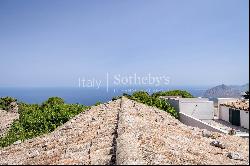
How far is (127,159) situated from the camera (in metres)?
7.11

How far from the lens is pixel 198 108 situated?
99.4ft

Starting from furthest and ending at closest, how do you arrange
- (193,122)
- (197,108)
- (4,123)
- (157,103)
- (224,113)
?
(197,108), (4,123), (157,103), (224,113), (193,122)

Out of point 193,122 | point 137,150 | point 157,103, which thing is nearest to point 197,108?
point 157,103

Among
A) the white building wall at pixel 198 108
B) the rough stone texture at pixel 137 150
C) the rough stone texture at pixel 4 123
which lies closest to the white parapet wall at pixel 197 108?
the white building wall at pixel 198 108

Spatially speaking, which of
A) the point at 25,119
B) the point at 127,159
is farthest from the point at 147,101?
the point at 127,159

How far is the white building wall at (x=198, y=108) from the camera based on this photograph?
3002 cm

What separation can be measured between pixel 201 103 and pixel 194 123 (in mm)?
6205

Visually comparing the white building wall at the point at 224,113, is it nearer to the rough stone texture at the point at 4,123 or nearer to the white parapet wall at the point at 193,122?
the white parapet wall at the point at 193,122

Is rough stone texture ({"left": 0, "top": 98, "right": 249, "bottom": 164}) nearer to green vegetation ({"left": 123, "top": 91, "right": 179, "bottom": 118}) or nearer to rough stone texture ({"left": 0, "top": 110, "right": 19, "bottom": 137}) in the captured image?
rough stone texture ({"left": 0, "top": 110, "right": 19, "bottom": 137})

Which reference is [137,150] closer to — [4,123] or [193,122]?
[193,122]

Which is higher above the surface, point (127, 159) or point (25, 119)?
point (127, 159)

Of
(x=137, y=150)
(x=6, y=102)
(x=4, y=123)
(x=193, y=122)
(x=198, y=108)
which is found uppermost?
(x=137, y=150)

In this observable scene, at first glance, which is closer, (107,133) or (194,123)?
(107,133)

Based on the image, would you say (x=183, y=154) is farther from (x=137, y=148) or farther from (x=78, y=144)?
(x=78, y=144)
